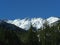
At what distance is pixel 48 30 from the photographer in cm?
11150

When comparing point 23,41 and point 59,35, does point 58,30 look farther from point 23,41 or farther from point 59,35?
point 23,41

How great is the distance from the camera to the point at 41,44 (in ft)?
362

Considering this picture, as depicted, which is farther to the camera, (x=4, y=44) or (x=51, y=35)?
(x=51, y=35)

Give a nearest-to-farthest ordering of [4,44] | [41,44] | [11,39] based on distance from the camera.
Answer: [4,44] → [11,39] → [41,44]

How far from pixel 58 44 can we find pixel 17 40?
715 inches

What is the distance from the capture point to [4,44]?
8775 cm

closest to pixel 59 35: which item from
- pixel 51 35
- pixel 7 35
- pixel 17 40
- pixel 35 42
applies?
pixel 51 35

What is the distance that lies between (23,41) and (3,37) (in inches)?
835

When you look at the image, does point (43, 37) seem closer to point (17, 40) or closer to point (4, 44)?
point (17, 40)

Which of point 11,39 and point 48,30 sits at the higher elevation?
point 48,30

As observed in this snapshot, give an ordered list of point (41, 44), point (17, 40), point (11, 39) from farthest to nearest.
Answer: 1. point (41, 44)
2. point (17, 40)
3. point (11, 39)

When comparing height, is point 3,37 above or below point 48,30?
below

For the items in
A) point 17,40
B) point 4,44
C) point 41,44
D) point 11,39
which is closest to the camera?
point 4,44

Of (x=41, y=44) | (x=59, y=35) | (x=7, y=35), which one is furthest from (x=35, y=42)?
(x=7, y=35)
